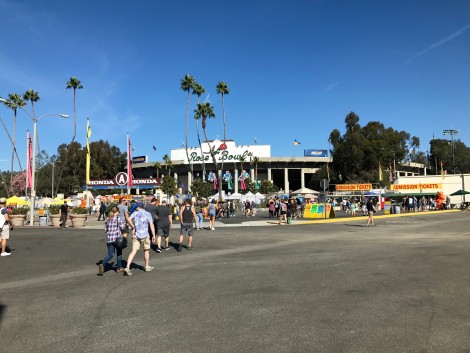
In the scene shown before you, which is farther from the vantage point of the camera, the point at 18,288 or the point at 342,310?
the point at 18,288

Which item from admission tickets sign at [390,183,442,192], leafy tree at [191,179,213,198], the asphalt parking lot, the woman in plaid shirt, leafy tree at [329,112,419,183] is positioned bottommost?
the asphalt parking lot

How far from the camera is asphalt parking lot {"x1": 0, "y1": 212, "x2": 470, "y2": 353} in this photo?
4.65 meters

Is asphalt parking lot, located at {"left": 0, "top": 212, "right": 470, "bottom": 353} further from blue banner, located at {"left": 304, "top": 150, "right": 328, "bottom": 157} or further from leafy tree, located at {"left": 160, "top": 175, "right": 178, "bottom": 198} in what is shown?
blue banner, located at {"left": 304, "top": 150, "right": 328, "bottom": 157}

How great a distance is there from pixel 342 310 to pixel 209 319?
6.32 feet

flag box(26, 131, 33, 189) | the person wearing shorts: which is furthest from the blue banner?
the person wearing shorts

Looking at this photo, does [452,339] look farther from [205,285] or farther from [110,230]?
[110,230]

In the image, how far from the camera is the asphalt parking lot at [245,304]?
4.65 metres

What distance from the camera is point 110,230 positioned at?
9.48 m

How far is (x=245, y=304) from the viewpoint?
6.27m

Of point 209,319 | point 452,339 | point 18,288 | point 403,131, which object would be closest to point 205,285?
point 209,319

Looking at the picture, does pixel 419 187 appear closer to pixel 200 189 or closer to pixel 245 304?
pixel 200 189

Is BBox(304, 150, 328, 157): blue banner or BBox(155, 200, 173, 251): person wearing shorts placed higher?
BBox(304, 150, 328, 157): blue banner

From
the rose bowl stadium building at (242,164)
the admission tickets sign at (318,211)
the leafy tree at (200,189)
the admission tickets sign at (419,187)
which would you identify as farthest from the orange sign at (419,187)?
the rose bowl stadium building at (242,164)

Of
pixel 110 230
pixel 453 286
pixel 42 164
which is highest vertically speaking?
pixel 42 164
